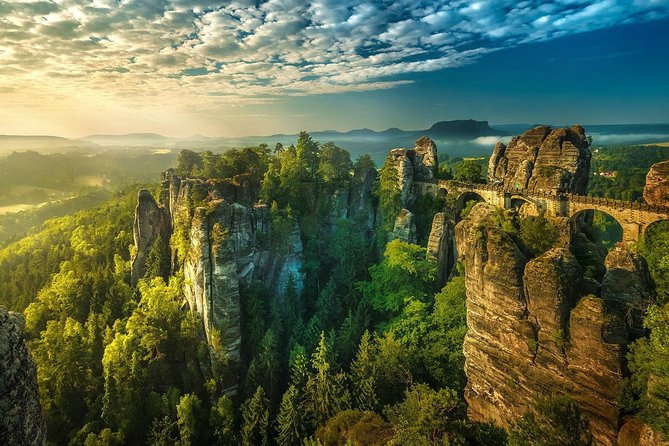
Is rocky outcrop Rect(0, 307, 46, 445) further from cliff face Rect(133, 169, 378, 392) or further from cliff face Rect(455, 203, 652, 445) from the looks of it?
cliff face Rect(133, 169, 378, 392)

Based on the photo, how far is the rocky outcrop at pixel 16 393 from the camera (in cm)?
909

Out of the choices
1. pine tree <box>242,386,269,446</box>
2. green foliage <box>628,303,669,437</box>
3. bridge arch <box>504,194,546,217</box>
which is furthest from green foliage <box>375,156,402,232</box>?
green foliage <box>628,303,669,437</box>

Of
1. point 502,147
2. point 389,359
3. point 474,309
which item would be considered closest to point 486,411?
point 474,309

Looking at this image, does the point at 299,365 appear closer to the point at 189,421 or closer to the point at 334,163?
the point at 189,421

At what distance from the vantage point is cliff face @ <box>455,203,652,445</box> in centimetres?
1494

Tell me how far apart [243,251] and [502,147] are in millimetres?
34795

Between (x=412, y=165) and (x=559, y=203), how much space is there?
16.1 metres

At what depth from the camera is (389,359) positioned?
25.9 meters

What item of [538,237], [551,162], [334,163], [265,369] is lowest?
[265,369]

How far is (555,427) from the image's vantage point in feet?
45.4

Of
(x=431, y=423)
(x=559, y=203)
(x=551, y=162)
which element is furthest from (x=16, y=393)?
(x=551, y=162)

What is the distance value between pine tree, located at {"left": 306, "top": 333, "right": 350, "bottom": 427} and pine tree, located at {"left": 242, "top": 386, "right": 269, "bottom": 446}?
9.94ft

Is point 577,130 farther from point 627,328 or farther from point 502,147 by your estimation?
point 627,328

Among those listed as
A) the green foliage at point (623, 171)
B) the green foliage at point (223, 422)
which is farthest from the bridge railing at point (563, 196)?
the green foliage at point (223, 422)
